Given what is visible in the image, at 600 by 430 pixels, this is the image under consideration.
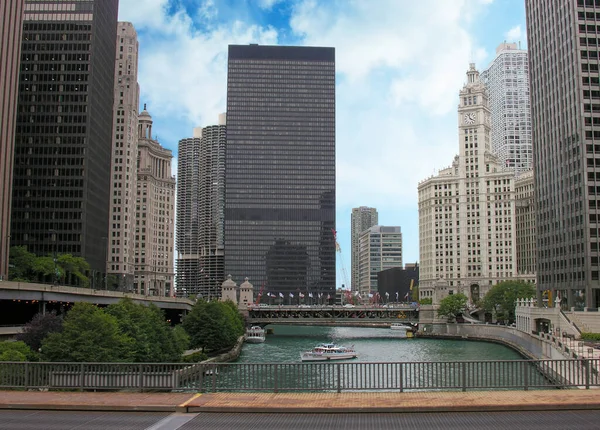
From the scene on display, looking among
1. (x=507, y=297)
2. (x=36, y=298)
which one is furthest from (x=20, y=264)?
(x=507, y=297)

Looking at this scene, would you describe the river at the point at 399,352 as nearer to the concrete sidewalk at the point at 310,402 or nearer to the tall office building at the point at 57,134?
the tall office building at the point at 57,134

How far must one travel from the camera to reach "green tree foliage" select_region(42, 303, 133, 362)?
55.5 metres

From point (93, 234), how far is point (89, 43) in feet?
168

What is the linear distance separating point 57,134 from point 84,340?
12496 centimetres

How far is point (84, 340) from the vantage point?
184 feet

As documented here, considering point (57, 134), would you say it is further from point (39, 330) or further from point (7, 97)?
point (39, 330)

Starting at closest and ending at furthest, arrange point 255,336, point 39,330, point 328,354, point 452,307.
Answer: point 39,330 → point 328,354 → point 255,336 → point 452,307

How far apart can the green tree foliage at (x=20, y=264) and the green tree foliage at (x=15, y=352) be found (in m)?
79.6

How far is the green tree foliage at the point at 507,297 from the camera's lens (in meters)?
171

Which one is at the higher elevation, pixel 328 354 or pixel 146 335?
pixel 146 335

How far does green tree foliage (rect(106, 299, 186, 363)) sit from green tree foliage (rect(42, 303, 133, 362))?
21.0 ft

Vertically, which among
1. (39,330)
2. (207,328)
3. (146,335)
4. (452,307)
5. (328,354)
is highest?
(39,330)

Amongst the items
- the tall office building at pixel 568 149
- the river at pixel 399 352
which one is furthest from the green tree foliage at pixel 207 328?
the tall office building at pixel 568 149

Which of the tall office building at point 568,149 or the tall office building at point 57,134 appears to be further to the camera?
the tall office building at point 57,134
